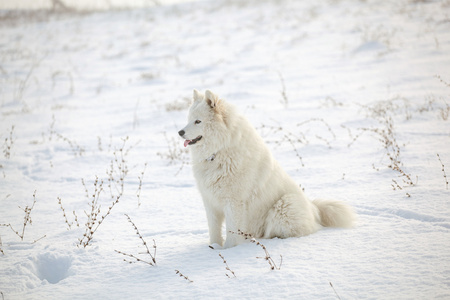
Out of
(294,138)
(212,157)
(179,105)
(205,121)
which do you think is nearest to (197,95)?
(205,121)

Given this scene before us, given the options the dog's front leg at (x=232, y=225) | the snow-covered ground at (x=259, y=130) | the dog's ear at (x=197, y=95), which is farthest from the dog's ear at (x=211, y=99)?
the snow-covered ground at (x=259, y=130)

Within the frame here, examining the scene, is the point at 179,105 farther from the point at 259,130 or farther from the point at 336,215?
the point at 336,215

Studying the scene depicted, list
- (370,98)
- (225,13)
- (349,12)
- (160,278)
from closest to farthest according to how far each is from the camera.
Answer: (160,278) < (370,98) < (349,12) < (225,13)

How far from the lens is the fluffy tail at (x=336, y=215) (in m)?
3.67

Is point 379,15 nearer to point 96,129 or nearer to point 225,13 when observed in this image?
point 225,13

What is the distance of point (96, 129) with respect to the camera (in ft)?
28.2

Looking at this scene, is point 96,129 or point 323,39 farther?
point 323,39

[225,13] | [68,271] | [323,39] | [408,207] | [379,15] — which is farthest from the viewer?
[225,13]

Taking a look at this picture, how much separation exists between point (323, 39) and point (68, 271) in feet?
45.3

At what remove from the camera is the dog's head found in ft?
12.2

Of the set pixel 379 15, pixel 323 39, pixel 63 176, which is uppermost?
pixel 379 15

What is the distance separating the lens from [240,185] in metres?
3.56

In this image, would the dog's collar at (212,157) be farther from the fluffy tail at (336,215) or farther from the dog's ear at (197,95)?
the fluffy tail at (336,215)

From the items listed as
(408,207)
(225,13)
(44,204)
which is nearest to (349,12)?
(225,13)
